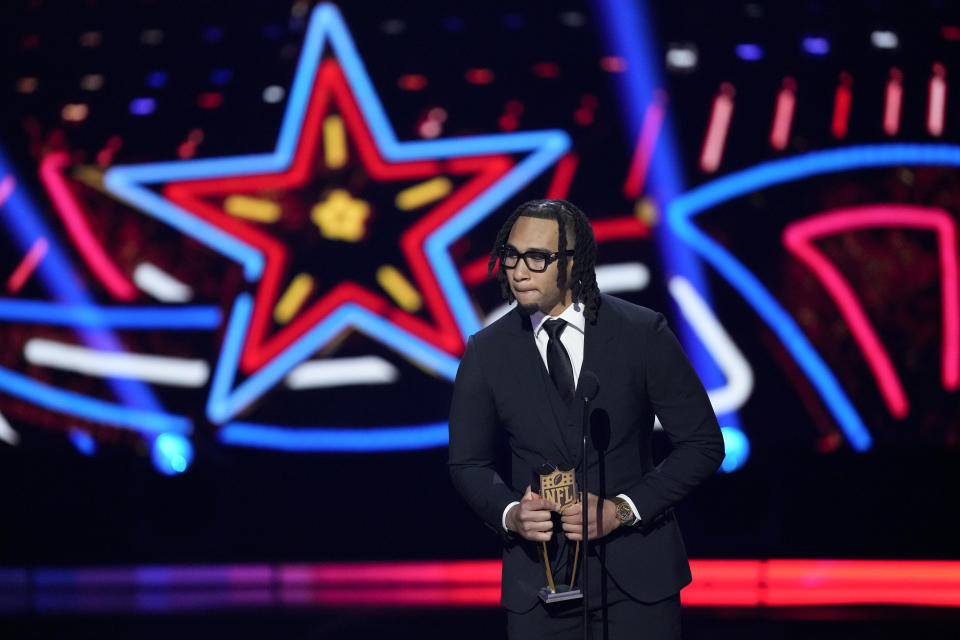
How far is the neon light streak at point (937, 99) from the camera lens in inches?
172

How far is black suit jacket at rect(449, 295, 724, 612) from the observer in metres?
1.67

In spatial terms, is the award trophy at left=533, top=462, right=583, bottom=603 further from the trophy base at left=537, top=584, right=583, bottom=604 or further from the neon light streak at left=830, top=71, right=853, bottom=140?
the neon light streak at left=830, top=71, right=853, bottom=140

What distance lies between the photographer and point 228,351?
4.66m

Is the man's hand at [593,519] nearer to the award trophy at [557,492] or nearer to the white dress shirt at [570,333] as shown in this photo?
the award trophy at [557,492]

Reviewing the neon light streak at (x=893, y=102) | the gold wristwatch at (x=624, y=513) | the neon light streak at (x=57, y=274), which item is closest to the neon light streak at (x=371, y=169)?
the neon light streak at (x=57, y=274)

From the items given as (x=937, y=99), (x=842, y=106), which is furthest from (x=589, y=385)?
(x=937, y=99)

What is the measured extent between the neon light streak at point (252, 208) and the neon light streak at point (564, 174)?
4.32 feet

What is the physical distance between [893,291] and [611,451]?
123 inches

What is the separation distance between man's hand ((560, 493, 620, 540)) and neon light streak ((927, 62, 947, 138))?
11.5ft

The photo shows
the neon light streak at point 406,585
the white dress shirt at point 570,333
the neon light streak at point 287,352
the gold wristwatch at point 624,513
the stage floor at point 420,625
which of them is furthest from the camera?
the neon light streak at point 287,352

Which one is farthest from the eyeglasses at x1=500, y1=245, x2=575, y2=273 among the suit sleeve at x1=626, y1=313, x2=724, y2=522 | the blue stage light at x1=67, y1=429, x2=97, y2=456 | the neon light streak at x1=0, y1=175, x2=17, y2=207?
the neon light streak at x1=0, y1=175, x2=17, y2=207

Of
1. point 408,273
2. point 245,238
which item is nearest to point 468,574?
point 408,273

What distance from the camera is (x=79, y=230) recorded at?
4.81 m

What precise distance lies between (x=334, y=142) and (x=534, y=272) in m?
3.21
